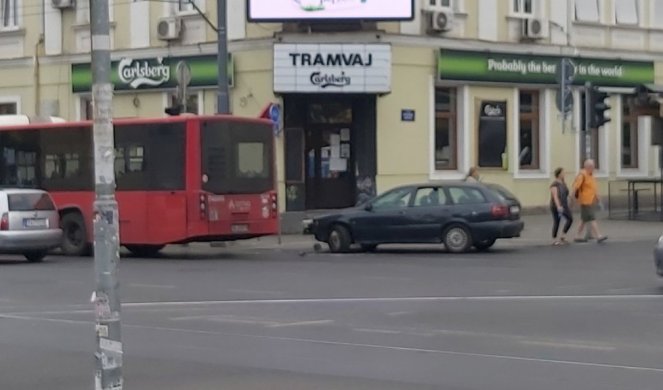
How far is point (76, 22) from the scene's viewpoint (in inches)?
1510

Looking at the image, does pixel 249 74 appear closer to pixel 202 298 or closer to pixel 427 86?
pixel 427 86

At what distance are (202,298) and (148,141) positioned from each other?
30.6ft

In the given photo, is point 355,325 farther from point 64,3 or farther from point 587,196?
point 64,3

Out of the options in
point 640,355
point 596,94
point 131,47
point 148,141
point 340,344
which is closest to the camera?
point 640,355

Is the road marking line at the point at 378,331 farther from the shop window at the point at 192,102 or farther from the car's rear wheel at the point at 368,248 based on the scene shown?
the shop window at the point at 192,102

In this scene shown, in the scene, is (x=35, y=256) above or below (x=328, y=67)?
below

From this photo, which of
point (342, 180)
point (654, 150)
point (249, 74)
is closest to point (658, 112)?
point (654, 150)

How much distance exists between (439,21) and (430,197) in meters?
8.62

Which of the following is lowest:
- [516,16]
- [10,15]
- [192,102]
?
[192,102]

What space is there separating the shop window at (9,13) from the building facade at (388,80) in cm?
6

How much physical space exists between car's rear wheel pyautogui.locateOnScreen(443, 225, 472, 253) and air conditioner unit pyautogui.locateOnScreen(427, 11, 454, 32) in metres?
9.11

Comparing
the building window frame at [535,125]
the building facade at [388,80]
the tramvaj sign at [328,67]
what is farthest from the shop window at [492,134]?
the tramvaj sign at [328,67]

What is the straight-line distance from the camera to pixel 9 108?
40375mm

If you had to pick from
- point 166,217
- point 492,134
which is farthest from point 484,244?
point 492,134
